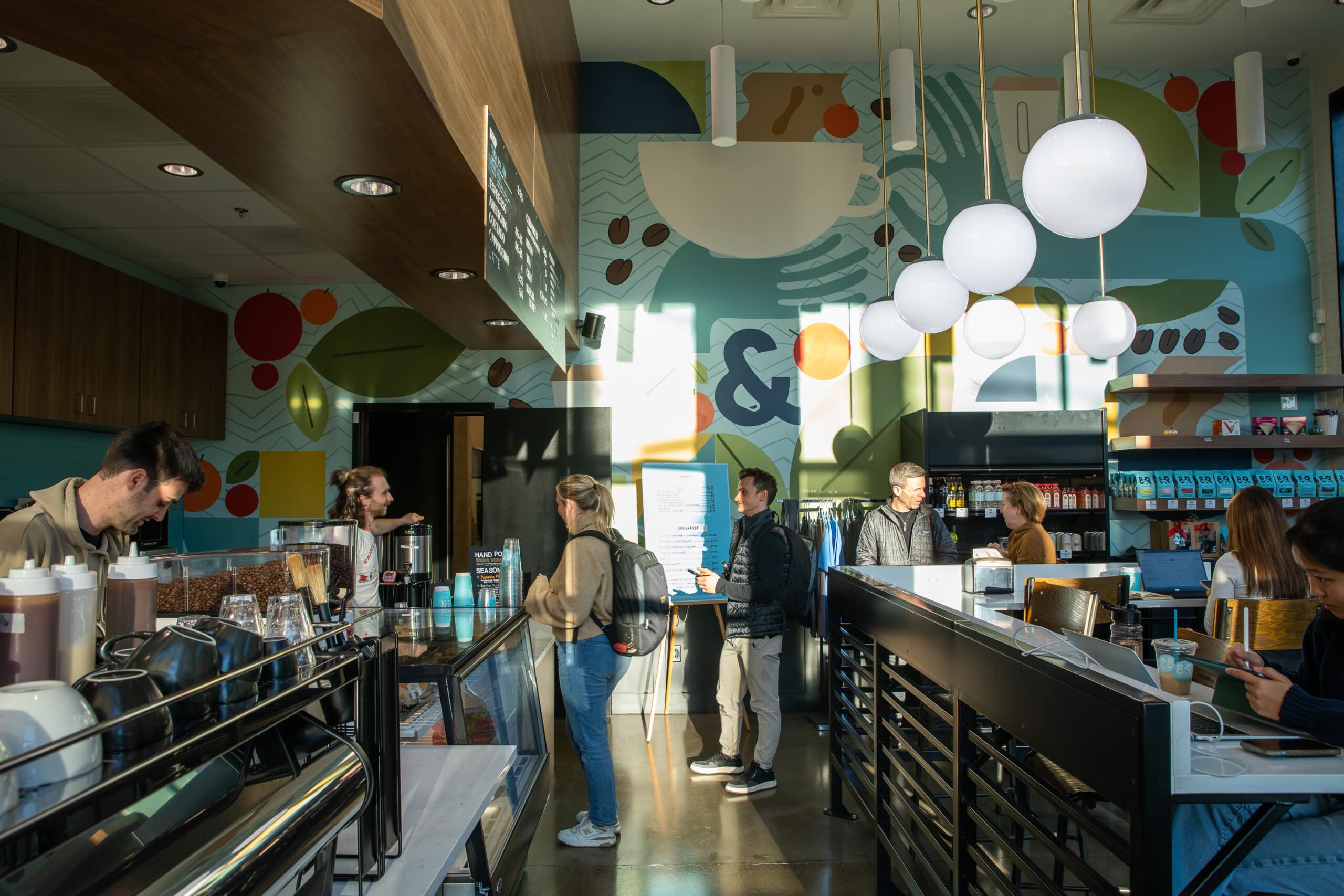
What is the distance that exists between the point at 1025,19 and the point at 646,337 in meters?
3.52

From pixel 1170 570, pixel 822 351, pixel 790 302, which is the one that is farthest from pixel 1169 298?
pixel 790 302

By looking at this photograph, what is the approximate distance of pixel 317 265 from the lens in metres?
6.05

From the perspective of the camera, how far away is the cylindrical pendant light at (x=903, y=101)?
518 centimetres

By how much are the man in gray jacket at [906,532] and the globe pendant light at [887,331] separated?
1543 mm

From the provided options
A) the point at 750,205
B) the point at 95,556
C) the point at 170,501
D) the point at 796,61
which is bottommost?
the point at 95,556

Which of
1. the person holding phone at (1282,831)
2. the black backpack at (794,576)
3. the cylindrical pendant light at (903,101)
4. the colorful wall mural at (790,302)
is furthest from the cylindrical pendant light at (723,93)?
the person holding phone at (1282,831)

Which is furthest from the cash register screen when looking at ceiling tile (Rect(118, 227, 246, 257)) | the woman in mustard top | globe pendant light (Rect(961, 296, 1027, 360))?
ceiling tile (Rect(118, 227, 246, 257))

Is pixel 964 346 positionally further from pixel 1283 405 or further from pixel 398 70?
pixel 398 70

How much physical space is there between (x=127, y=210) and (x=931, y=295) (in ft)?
15.6

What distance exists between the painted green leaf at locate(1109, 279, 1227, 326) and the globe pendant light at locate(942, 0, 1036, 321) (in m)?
4.36

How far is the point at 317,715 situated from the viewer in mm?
1312

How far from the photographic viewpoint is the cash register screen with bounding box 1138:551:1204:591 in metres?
4.86

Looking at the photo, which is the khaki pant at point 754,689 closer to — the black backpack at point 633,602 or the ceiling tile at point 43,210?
the black backpack at point 633,602

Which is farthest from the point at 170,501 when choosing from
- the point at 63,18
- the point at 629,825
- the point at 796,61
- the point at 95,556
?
the point at 796,61
